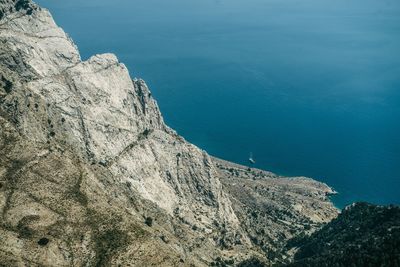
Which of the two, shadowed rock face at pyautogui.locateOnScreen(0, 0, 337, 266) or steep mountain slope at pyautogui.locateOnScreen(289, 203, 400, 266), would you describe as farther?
steep mountain slope at pyautogui.locateOnScreen(289, 203, 400, 266)

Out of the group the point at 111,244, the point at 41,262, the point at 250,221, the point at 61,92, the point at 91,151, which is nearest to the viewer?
the point at 41,262

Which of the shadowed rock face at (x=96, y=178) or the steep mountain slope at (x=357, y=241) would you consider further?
the steep mountain slope at (x=357, y=241)

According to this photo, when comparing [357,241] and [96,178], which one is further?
[357,241]

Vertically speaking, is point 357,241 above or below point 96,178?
above

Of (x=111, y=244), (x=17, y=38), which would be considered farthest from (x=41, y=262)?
(x=17, y=38)

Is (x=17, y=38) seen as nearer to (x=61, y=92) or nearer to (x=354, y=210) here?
(x=61, y=92)
